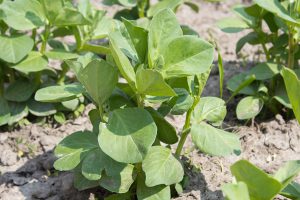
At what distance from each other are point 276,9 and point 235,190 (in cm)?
111

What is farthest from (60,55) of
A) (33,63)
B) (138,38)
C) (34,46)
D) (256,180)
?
(256,180)

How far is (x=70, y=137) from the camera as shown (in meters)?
2.30

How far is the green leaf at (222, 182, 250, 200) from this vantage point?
179 cm

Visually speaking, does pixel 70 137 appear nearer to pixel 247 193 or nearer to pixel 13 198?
pixel 13 198

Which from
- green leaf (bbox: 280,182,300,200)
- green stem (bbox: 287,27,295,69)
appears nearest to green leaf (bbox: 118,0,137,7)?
green stem (bbox: 287,27,295,69)

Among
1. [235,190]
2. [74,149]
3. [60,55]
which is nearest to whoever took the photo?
[235,190]

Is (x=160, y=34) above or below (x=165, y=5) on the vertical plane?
above

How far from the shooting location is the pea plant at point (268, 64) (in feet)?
9.25

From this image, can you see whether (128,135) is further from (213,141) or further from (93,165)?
(213,141)

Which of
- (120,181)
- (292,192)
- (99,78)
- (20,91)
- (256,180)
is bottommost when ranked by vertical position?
(20,91)

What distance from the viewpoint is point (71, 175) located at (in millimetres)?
2555

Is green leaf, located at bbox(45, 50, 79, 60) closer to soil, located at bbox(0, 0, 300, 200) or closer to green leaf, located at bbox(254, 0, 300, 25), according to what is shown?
soil, located at bbox(0, 0, 300, 200)

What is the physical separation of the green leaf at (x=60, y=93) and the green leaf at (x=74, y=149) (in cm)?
17

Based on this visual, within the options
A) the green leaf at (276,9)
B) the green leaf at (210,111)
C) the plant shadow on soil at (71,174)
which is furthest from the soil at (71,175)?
the green leaf at (276,9)
